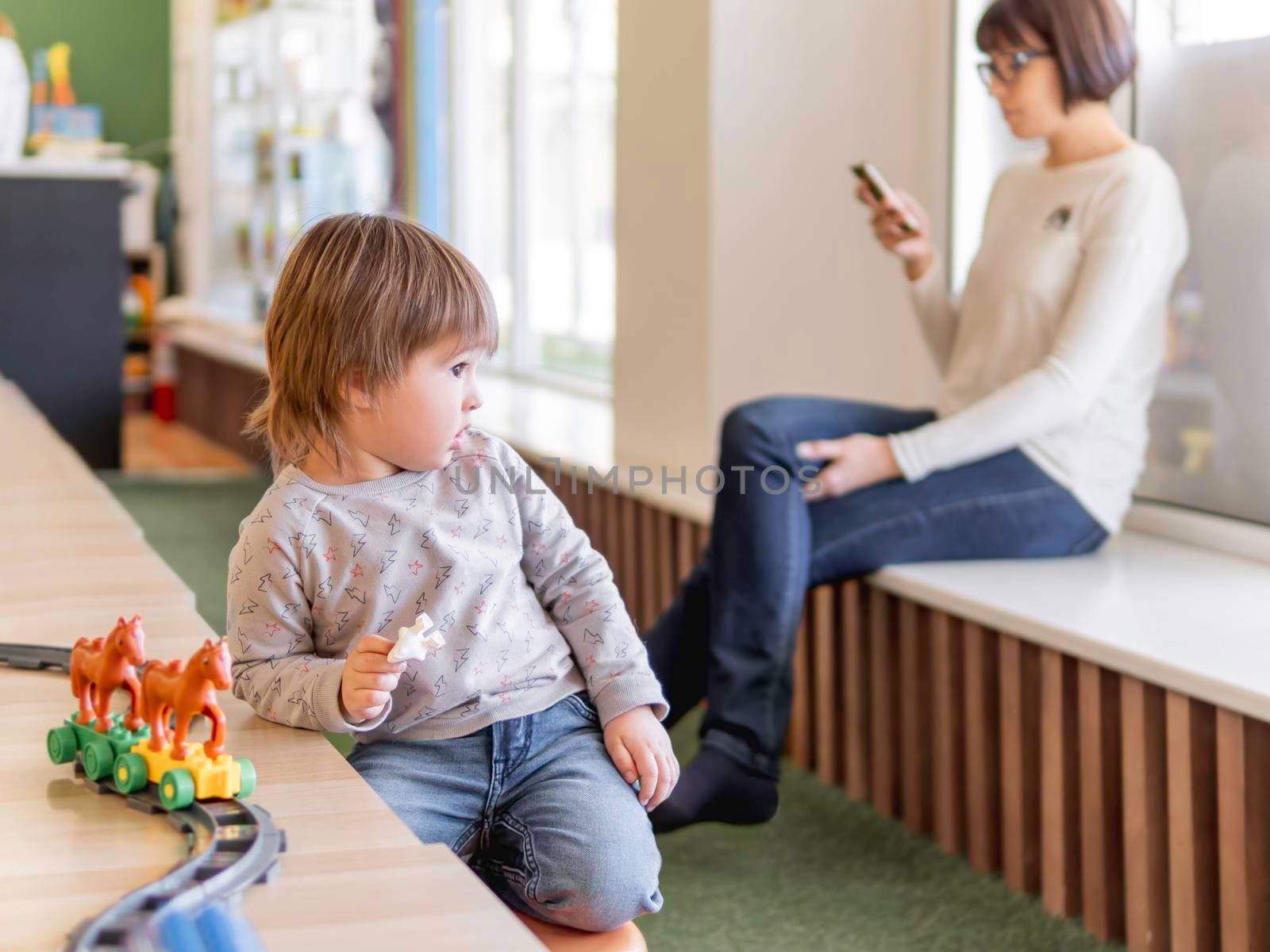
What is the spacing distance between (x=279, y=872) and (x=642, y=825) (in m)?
0.36

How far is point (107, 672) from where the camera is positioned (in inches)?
32.8

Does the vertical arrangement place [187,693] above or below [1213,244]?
below

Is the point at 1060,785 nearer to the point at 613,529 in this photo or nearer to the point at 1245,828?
the point at 1245,828

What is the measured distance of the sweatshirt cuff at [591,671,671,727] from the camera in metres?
1.05

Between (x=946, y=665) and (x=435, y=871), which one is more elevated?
(x=435, y=871)

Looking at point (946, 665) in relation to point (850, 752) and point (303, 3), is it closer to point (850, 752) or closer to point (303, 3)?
point (850, 752)

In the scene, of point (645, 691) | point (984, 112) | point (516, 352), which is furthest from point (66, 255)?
point (645, 691)

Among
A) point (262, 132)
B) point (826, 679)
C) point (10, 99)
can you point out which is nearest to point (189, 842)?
point (826, 679)

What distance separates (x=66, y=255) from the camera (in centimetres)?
461

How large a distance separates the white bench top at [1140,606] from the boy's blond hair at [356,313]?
0.72 meters

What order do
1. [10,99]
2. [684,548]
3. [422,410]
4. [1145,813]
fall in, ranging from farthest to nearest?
[10,99], [684,548], [1145,813], [422,410]

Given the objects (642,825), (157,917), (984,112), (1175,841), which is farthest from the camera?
(984,112)

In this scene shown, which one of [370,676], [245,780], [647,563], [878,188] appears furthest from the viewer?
[647,563]

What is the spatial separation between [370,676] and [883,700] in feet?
3.70
